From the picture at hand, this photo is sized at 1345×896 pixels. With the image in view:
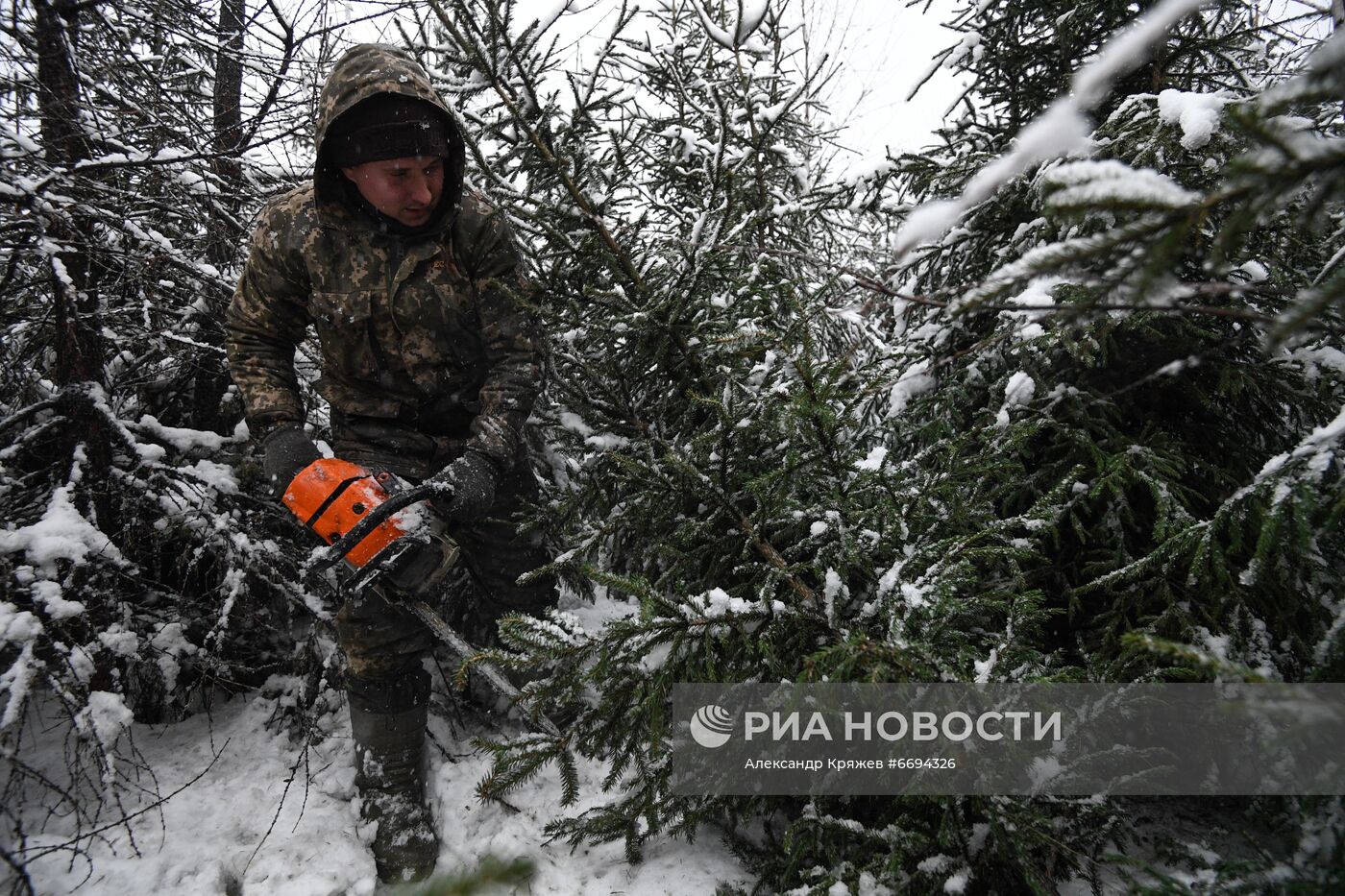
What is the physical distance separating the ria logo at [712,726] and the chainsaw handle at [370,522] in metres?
1.30

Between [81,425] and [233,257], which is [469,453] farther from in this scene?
[233,257]

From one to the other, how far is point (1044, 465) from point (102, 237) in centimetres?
439

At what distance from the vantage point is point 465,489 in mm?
2656

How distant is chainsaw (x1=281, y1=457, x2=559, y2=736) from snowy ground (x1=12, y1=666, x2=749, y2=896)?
1.70 feet

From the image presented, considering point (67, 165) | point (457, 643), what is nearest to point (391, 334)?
point (457, 643)

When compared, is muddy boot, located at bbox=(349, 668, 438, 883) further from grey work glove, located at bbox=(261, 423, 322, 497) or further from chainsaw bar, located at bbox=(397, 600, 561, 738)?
grey work glove, located at bbox=(261, 423, 322, 497)

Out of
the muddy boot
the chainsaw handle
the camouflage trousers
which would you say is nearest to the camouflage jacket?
the camouflage trousers

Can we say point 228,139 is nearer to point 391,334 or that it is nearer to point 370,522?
point 391,334

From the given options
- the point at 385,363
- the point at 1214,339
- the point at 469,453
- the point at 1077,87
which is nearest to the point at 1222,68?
the point at 1214,339

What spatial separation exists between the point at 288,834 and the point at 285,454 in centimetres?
150

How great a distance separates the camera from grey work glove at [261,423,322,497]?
106 inches

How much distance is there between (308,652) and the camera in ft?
10.5

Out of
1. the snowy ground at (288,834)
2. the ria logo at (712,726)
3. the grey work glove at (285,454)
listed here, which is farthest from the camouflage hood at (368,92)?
the snowy ground at (288,834)

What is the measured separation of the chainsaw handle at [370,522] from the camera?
92.9 inches
